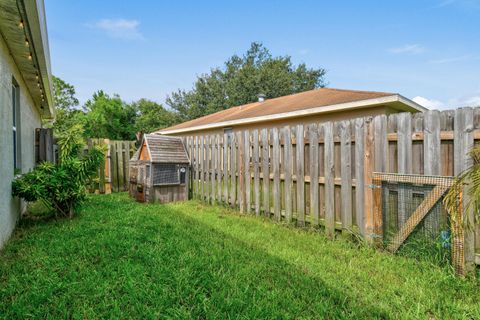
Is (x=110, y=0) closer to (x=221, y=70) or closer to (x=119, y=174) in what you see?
→ (x=119, y=174)

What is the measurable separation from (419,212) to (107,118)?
86.8ft

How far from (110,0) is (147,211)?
22.7ft

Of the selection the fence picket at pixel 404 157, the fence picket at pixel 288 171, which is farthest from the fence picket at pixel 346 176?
the fence picket at pixel 288 171

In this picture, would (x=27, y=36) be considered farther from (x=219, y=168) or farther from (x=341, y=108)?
(x=341, y=108)

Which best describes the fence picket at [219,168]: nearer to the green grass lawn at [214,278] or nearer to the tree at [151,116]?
the green grass lawn at [214,278]

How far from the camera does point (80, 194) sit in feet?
15.2

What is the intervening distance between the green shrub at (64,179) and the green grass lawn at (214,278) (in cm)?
68

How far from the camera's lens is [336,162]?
3713mm

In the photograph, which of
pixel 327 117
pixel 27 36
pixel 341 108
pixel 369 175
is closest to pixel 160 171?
pixel 27 36

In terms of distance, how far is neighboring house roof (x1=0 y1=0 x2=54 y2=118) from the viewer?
2.79 m

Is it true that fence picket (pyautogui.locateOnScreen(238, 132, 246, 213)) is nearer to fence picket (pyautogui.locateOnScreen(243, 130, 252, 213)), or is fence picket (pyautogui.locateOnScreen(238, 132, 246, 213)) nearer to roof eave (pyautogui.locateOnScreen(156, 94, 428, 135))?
fence picket (pyautogui.locateOnScreen(243, 130, 252, 213))

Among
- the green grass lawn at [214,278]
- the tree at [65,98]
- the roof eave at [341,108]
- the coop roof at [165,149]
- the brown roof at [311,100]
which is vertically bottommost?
the green grass lawn at [214,278]

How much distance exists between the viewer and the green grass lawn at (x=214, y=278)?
6.41 feet

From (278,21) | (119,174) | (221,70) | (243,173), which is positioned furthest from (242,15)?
(221,70)
